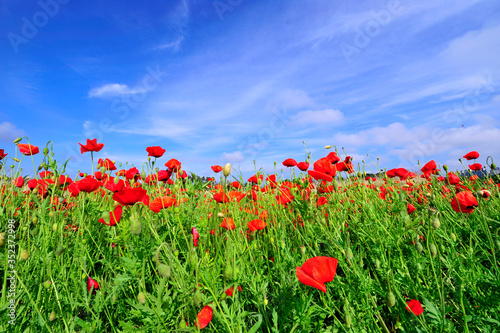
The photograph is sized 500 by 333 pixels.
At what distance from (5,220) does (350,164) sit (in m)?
3.18

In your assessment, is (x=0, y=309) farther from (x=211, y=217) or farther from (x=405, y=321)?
(x=405, y=321)

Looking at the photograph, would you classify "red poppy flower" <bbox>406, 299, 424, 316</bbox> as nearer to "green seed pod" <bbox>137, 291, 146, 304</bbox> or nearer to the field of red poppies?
the field of red poppies

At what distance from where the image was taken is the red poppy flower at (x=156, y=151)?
2.83 meters

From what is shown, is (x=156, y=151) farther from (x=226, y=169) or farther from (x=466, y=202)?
(x=466, y=202)

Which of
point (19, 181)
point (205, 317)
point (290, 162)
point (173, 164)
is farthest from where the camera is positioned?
point (19, 181)

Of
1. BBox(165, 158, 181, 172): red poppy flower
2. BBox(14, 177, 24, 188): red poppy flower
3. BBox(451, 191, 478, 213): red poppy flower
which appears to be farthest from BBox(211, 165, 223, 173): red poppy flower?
BBox(14, 177, 24, 188): red poppy flower

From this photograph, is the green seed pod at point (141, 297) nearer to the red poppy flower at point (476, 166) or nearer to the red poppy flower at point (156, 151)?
the red poppy flower at point (156, 151)

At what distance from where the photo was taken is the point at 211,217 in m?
2.50

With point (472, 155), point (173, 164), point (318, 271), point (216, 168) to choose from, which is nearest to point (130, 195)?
point (318, 271)

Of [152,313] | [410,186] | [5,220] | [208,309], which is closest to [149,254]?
[152,313]

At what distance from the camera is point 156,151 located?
2844 mm

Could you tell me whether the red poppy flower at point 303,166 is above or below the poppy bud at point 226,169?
above

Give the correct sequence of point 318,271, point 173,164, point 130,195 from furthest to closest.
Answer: point 173,164, point 130,195, point 318,271

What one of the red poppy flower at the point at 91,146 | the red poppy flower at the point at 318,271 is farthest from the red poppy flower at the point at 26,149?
the red poppy flower at the point at 318,271
